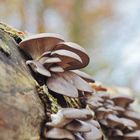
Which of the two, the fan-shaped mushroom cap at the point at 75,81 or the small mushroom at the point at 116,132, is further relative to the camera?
the small mushroom at the point at 116,132

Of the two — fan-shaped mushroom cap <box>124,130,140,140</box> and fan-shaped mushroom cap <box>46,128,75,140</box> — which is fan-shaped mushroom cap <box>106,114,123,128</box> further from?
fan-shaped mushroom cap <box>46,128,75,140</box>

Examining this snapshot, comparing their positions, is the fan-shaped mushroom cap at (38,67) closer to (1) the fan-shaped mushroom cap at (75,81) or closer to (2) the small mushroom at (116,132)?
(1) the fan-shaped mushroom cap at (75,81)

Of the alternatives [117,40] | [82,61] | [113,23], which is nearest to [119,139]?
[82,61]

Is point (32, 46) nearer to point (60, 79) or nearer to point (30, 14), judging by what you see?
point (60, 79)

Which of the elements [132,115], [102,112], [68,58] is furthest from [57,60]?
[132,115]

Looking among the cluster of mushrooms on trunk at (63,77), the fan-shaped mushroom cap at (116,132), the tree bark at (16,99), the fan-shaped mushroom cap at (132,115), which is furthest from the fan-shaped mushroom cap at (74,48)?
the fan-shaped mushroom cap at (132,115)
